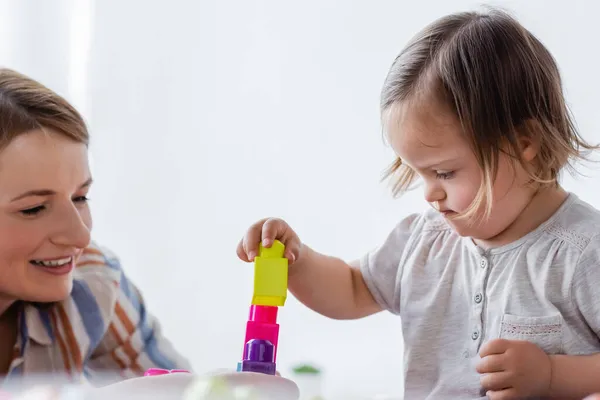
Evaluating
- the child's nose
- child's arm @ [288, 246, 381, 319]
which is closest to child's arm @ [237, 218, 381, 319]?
child's arm @ [288, 246, 381, 319]

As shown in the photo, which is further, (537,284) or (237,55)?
(237,55)

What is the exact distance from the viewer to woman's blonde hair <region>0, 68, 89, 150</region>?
1120mm

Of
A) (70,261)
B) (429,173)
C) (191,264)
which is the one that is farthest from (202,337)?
(429,173)

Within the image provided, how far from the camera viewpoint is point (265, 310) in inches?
38.7

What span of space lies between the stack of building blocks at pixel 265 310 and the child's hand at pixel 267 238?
1cm

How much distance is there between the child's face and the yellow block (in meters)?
0.18

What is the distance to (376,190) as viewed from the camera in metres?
1.59

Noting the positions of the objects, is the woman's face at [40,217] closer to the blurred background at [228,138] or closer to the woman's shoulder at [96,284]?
the woman's shoulder at [96,284]

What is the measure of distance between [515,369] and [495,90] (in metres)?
0.30

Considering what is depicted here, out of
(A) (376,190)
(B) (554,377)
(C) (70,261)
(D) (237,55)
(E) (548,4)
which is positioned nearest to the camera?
(B) (554,377)

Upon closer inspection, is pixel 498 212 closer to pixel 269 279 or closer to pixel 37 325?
pixel 269 279

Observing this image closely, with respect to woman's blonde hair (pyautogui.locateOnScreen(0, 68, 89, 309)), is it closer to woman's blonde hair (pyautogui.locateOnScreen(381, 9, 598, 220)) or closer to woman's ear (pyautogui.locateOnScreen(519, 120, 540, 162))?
woman's blonde hair (pyautogui.locateOnScreen(381, 9, 598, 220))

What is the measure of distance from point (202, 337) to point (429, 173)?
90 centimetres

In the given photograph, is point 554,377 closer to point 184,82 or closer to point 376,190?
point 376,190
